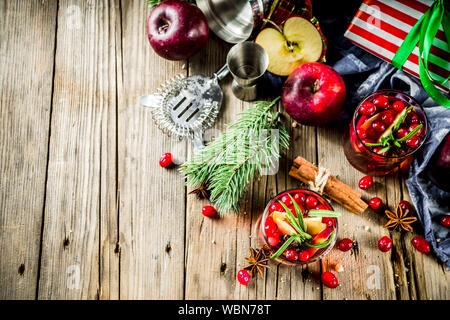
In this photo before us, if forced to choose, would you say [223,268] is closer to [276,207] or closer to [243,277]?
[243,277]

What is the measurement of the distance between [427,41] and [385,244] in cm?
61

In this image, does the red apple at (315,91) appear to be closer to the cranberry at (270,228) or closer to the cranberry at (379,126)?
the cranberry at (379,126)

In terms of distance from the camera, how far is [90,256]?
3.73 ft

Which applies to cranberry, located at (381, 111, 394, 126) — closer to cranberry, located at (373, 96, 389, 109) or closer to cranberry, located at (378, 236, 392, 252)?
cranberry, located at (373, 96, 389, 109)

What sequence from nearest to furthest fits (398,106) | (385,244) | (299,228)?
1. (299,228)
2. (398,106)
3. (385,244)

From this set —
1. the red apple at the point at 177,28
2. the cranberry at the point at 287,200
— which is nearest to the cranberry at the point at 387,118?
the cranberry at the point at 287,200

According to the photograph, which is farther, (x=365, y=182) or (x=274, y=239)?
(x=365, y=182)

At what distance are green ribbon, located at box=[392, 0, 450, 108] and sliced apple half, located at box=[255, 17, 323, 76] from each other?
250mm

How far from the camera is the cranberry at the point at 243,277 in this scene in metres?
1.08

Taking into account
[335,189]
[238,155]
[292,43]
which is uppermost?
[292,43]

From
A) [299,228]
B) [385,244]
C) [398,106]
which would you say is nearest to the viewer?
[299,228]

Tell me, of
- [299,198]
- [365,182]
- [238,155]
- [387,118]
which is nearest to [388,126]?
[387,118]

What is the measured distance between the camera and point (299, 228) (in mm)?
888

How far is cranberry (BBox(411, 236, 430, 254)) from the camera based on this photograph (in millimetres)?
1098
